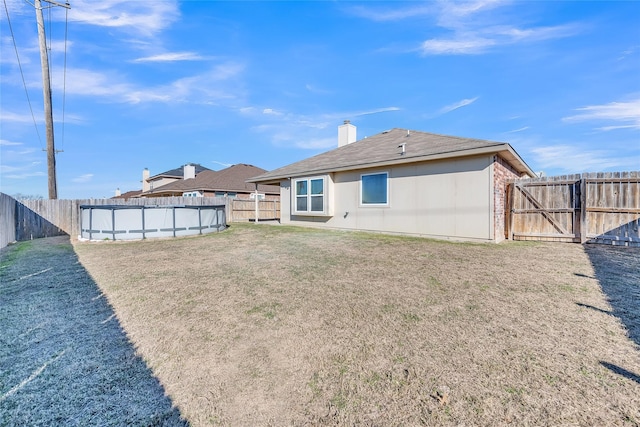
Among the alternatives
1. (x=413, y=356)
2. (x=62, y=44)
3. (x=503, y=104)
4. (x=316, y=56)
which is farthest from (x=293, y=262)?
(x=62, y=44)

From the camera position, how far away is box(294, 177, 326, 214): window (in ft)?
38.5

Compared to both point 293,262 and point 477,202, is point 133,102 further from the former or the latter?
point 477,202

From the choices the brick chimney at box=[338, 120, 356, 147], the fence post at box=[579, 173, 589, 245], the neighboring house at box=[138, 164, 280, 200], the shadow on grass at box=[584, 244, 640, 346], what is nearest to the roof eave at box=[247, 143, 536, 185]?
the fence post at box=[579, 173, 589, 245]

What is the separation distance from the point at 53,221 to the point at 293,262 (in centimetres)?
1275

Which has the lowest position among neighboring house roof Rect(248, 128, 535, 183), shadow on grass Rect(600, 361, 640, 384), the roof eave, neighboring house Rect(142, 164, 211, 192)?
shadow on grass Rect(600, 361, 640, 384)

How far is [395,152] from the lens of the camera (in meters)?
9.91

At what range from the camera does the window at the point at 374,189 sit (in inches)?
391

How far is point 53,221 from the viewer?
1213 cm

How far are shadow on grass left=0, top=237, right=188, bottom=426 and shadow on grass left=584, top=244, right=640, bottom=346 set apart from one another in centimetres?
442

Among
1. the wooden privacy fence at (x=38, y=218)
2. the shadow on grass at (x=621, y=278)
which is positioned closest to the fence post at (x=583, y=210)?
the shadow on grass at (x=621, y=278)

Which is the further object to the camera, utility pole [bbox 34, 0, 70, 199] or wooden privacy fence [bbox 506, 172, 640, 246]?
utility pole [bbox 34, 0, 70, 199]

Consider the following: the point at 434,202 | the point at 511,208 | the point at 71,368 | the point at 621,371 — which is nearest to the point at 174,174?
the point at 434,202

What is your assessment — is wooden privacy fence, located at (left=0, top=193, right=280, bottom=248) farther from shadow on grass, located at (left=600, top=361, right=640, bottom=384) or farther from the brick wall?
shadow on grass, located at (left=600, top=361, right=640, bottom=384)

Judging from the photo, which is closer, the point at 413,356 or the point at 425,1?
the point at 413,356
